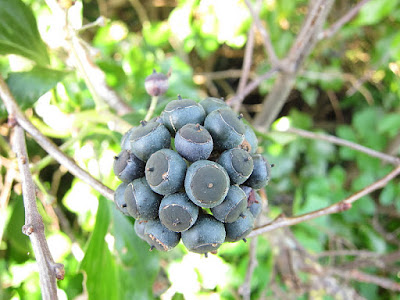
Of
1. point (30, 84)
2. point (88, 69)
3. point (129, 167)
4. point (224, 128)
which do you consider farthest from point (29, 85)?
point (224, 128)

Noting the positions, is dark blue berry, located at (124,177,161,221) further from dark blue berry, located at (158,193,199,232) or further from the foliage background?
the foliage background

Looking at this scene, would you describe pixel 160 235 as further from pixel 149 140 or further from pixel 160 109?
pixel 160 109

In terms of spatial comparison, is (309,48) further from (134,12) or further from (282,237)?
(134,12)

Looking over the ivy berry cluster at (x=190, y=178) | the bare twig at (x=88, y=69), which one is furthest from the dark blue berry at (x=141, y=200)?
the bare twig at (x=88, y=69)

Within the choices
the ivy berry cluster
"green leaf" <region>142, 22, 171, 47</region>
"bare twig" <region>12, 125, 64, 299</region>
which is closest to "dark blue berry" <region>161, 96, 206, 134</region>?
the ivy berry cluster

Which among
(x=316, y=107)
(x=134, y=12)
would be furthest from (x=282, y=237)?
(x=134, y=12)

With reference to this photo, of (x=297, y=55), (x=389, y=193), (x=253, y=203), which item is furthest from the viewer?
(x=389, y=193)
